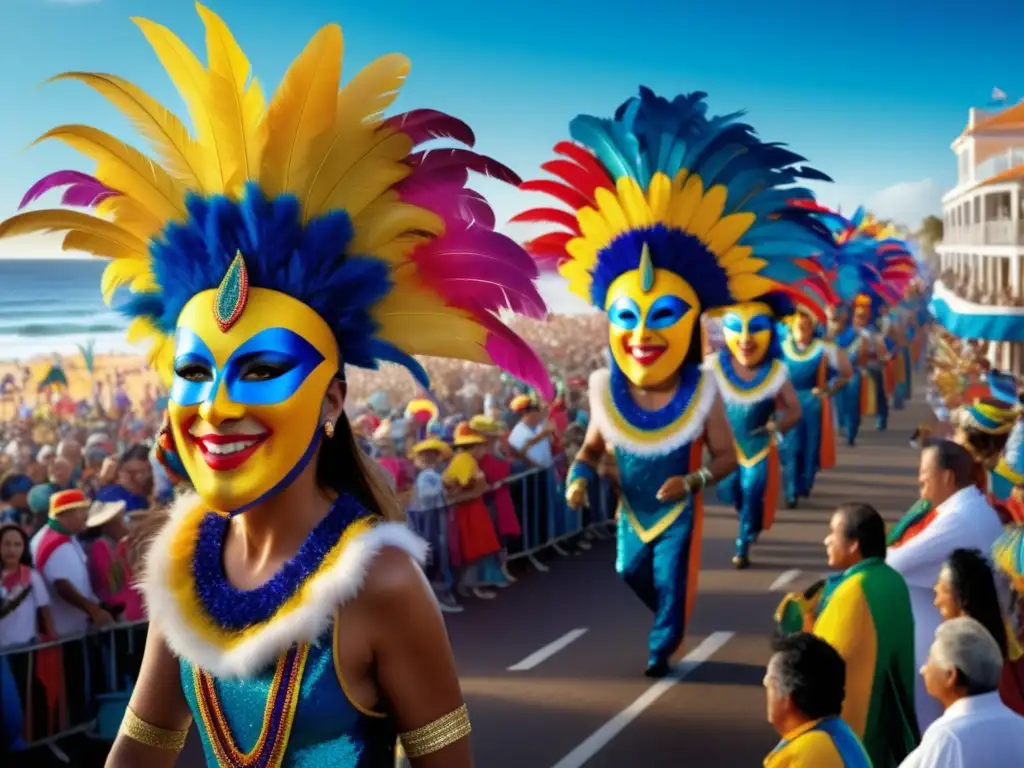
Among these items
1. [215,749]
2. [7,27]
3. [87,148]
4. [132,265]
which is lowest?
[215,749]

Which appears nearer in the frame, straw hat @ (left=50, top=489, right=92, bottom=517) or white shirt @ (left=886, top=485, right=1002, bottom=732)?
white shirt @ (left=886, top=485, right=1002, bottom=732)

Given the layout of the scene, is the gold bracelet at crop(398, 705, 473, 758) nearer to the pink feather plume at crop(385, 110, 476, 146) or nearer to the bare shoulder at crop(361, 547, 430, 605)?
the bare shoulder at crop(361, 547, 430, 605)

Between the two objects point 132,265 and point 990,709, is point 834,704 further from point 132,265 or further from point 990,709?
point 132,265

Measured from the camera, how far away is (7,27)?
4294 cm

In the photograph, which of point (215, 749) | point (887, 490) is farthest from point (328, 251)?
point (887, 490)

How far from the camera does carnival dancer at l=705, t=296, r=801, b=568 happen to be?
11.8 meters

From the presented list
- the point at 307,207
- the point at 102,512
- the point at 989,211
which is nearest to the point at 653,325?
the point at 102,512

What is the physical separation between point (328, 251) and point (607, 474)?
501 centimetres

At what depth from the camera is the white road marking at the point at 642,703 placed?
22.4ft

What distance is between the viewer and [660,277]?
26.2 feet

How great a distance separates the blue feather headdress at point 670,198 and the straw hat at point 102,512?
2.88 metres

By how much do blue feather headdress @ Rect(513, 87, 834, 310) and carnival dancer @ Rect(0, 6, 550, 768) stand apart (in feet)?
14.8

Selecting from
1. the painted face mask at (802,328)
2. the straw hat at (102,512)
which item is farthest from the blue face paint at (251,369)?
the painted face mask at (802,328)

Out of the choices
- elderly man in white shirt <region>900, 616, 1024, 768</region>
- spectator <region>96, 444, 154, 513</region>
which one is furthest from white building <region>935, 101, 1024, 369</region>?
elderly man in white shirt <region>900, 616, 1024, 768</region>
